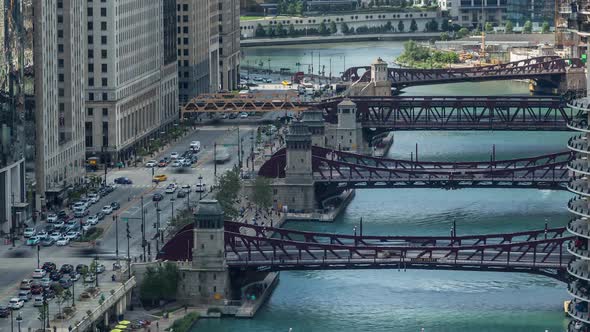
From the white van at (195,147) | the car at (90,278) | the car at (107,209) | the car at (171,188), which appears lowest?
the white van at (195,147)

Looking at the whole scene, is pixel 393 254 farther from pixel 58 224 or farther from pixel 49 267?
pixel 58 224

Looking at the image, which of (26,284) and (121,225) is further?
(121,225)

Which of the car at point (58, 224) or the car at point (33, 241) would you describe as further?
the car at point (58, 224)

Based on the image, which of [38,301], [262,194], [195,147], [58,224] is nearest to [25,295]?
[38,301]

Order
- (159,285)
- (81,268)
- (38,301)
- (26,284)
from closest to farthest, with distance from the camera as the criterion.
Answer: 1. (38,301)
2. (26,284)
3. (159,285)
4. (81,268)

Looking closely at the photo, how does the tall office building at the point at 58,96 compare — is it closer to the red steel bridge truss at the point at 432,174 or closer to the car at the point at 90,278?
the red steel bridge truss at the point at 432,174

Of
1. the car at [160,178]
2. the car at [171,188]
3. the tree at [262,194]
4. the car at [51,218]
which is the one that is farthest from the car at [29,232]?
the car at [160,178]

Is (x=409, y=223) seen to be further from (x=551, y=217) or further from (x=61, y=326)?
(x=61, y=326)
